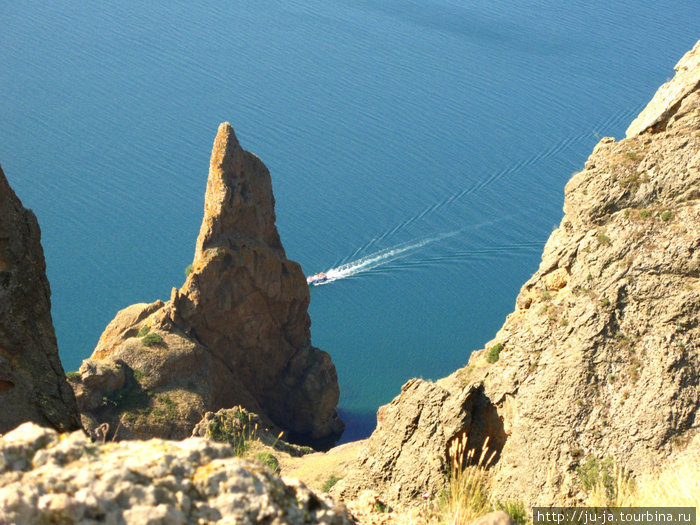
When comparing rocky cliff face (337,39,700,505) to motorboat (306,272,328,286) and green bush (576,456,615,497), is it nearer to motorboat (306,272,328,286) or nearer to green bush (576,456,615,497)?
green bush (576,456,615,497)

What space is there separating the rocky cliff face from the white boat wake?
36060 millimetres

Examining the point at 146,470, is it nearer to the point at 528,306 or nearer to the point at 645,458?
the point at 645,458

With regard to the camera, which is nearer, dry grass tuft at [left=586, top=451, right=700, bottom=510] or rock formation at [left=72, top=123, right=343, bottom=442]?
dry grass tuft at [left=586, top=451, right=700, bottom=510]

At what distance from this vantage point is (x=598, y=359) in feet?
56.4

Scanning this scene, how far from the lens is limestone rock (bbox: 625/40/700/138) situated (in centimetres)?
2025

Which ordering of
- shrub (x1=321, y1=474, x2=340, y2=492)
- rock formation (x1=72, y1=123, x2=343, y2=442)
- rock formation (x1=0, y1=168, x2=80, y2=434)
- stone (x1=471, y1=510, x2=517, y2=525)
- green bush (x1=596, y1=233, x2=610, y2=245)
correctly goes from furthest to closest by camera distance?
rock formation (x1=72, y1=123, x2=343, y2=442) → shrub (x1=321, y1=474, x2=340, y2=492) → green bush (x1=596, y1=233, x2=610, y2=245) → rock formation (x1=0, y1=168, x2=80, y2=434) → stone (x1=471, y1=510, x2=517, y2=525)

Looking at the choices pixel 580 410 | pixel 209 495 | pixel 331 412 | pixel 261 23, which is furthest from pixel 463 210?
pixel 209 495

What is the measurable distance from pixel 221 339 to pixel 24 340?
82.0 ft

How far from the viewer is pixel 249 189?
3562cm

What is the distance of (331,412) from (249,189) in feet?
46.6

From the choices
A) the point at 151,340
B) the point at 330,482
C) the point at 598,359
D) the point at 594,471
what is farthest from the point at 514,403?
the point at 151,340

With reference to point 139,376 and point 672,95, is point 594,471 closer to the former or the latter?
point 672,95

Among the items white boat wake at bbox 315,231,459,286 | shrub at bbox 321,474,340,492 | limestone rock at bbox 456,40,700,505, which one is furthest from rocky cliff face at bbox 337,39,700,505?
white boat wake at bbox 315,231,459,286

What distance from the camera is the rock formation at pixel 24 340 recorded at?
1260cm
